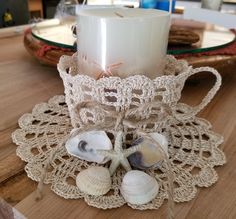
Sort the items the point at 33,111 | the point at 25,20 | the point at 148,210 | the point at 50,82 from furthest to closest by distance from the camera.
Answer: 1. the point at 25,20
2. the point at 50,82
3. the point at 33,111
4. the point at 148,210

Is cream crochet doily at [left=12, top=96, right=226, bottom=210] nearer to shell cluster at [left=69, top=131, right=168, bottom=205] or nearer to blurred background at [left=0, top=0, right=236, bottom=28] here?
shell cluster at [left=69, top=131, right=168, bottom=205]

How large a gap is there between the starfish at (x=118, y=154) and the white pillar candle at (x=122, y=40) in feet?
0.24

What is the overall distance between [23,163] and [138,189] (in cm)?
14

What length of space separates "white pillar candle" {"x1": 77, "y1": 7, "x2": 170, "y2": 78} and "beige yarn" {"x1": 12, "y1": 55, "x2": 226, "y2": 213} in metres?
0.03

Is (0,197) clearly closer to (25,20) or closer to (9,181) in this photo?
(9,181)

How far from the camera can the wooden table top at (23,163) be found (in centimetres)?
25

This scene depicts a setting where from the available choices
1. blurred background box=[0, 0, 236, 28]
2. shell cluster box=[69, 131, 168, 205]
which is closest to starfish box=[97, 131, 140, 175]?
shell cluster box=[69, 131, 168, 205]

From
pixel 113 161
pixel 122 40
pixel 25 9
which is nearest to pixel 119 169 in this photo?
pixel 113 161

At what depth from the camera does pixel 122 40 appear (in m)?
0.27

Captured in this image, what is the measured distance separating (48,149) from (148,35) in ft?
0.57

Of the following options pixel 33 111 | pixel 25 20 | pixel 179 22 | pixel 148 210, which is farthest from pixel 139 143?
pixel 25 20

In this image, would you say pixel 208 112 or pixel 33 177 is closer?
pixel 33 177

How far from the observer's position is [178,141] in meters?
0.35

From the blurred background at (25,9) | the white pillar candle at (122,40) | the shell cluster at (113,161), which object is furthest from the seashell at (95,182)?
the blurred background at (25,9)
